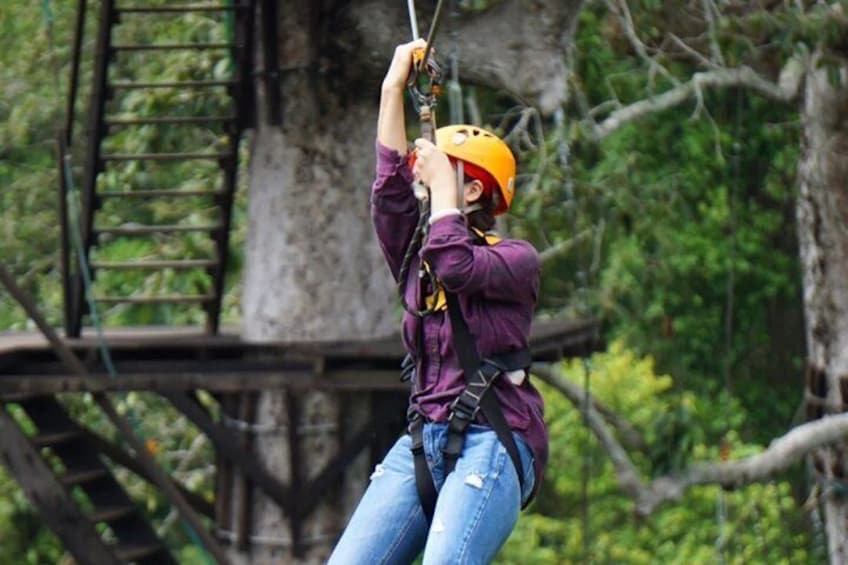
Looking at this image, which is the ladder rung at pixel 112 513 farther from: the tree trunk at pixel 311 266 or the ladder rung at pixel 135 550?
the tree trunk at pixel 311 266

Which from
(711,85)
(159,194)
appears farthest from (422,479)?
(711,85)

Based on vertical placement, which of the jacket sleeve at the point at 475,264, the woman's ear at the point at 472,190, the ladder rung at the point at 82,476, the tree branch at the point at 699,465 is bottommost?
the tree branch at the point at 699,465

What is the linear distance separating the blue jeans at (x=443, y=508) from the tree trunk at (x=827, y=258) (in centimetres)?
777

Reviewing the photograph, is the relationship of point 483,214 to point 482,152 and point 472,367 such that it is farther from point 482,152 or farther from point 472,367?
point 472,367

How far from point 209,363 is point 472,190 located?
13.4 ft

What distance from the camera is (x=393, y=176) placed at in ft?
15.2

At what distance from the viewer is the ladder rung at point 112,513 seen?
9.15m

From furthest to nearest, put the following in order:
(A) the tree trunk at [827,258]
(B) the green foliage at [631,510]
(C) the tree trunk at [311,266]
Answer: (B) the green foliage at [631,510]
(A) the tree trunk at [827,258]
(C) the tree trunk at [311,266]

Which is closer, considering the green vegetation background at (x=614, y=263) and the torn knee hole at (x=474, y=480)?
the torn knee hole at (x=474, y=480)

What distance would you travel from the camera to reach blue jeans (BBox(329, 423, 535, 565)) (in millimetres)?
4375

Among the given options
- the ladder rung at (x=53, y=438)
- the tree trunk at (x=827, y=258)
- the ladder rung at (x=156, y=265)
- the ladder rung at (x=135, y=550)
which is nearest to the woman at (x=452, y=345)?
the ladder rung at (x=156, y=265)

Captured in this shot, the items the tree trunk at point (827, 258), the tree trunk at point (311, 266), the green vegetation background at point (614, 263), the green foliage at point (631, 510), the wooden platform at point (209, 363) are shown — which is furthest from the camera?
the green foliage at point (631, 510)

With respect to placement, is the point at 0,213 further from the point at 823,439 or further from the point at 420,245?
the point at 420,245

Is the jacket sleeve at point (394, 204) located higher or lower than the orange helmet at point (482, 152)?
lower
